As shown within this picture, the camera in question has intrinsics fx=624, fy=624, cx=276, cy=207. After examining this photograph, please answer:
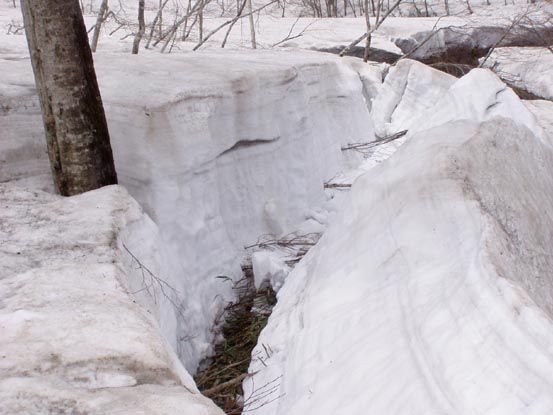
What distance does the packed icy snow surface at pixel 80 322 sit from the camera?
160 centimetres

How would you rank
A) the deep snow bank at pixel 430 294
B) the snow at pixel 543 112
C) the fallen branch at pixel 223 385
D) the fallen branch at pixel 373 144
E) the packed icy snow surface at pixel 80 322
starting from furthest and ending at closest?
the fallen branch at pixel 373 144
the snow at pixel 543 112
the fallen branch at pixel 223 385
the deep snow bank at pixel 430 294
the packed icy snow surface at pixel 80 322

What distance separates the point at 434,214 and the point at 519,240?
13.5 inches

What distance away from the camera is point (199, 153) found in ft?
12.1

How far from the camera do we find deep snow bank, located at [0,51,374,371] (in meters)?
3.43

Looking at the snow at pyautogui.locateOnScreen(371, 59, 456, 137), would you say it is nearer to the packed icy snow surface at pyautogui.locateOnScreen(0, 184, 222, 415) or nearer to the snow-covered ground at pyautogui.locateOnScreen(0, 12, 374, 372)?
the snow-covered ground at pyautogui.locateOnScreen(0, 12, 374, 372)

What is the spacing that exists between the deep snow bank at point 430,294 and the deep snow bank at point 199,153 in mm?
529

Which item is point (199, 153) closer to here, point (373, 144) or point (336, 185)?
point (336, 185)

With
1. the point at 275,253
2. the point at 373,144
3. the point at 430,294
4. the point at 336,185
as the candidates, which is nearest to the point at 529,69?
the point at 373,144

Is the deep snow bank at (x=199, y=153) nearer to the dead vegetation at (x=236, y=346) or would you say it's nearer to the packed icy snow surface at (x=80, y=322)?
the dead vegetation at (x=236, y=346)

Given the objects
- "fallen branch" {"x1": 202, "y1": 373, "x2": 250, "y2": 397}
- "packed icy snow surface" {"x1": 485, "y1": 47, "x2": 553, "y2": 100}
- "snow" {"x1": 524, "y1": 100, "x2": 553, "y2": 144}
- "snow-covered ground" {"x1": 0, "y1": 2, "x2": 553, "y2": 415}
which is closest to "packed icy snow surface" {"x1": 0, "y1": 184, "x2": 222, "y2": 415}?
"snow-covered ground" {"x1": 0, "y1": 2, "x2": 553, "y2": 415}

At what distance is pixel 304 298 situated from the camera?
301 cm

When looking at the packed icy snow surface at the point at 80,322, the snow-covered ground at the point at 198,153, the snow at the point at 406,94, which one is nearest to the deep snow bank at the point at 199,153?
the snow-covered ground at the point at 198,153

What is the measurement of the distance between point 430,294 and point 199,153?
196 cm

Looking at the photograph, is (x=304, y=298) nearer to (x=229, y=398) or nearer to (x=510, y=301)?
(x=229, y=398)
